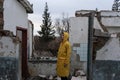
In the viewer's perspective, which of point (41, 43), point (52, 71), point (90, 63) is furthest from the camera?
point (41, 43)

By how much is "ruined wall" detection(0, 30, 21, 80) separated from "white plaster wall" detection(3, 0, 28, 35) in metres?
4.31

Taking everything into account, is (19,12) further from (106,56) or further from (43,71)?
(106,56)

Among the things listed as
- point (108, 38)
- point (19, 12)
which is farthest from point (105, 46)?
point (19, 12)

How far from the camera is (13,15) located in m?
13.5

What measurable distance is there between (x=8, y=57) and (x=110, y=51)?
89.3 inches

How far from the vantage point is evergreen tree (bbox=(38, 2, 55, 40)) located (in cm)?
4197

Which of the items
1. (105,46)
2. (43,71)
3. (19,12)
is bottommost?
(43,71)

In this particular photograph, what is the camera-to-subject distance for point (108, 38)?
8352mm

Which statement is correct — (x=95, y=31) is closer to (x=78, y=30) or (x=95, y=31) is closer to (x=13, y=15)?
(x=13, y=15)

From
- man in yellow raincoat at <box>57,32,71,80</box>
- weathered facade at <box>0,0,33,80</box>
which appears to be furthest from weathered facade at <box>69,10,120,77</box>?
weathered facade at <box>0,0,33,80</box>

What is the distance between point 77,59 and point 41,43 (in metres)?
25.1

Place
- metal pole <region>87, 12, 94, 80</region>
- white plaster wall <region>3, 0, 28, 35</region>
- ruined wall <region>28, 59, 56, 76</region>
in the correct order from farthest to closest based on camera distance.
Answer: ruined wall <region>28, 59, 56, 76</region> < white plaster wall <region>3, 0, 28, 35</region> < metal pole <region>87, 12, 94, 80</region>

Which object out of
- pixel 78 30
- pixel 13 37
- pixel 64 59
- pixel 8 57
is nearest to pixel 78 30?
pixel 78 30

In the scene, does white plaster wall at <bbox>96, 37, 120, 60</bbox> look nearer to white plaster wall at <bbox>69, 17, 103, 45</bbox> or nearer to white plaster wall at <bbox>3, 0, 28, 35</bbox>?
white plaster wall at <bbox>3, 0, 28, 35</bbox>
